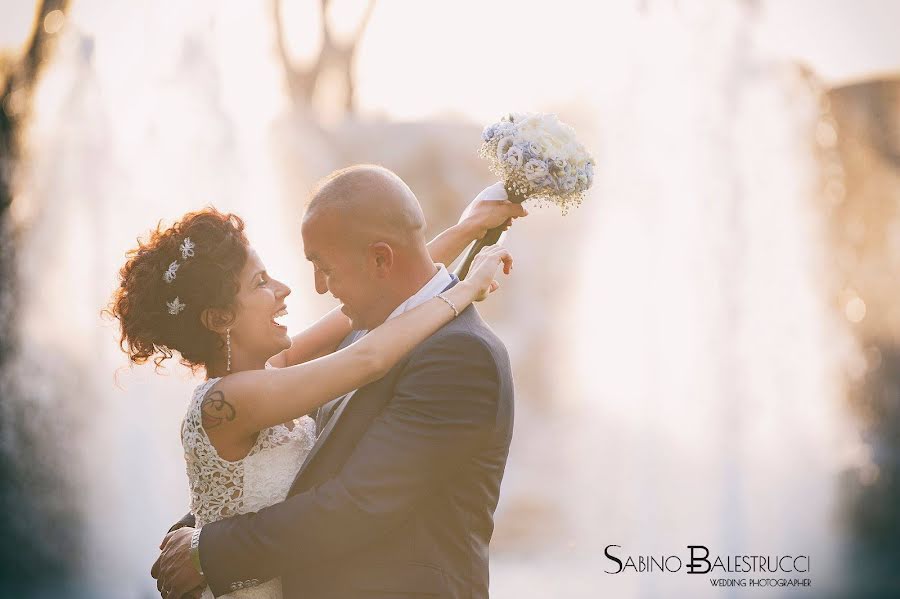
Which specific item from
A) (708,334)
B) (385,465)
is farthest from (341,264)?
(708,334)

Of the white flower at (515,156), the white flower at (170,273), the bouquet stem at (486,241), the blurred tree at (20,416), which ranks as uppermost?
the blurred tree at (20,416)

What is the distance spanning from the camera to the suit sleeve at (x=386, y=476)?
9.73ft

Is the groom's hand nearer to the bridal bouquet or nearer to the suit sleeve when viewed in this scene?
the suit sleeve

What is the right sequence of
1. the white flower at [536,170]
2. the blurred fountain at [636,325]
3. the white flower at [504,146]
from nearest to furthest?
the white flower at [536,170] → the white flower at [504,146] → the blurred fountain at [636,325]

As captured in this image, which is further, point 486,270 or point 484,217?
point 484,217

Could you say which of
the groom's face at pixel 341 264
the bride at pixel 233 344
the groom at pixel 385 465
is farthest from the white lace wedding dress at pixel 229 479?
the groom's face at pixel 341 264

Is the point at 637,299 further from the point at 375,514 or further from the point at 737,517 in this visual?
the point at 375,514

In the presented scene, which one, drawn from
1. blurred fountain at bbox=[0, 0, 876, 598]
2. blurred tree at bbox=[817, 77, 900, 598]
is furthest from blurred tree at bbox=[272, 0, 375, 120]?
blurred tree at bbox=[817, 77, 900, 598]

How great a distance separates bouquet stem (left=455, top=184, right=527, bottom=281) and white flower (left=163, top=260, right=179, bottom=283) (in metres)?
1.06

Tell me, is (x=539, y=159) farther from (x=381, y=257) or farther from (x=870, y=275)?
(x=870, y=275)

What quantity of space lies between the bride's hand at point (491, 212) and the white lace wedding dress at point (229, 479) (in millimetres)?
1160

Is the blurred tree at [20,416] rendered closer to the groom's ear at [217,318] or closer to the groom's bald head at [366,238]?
the groom's ear at [217,318]

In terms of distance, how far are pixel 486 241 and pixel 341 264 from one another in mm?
886

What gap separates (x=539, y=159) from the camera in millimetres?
3719
